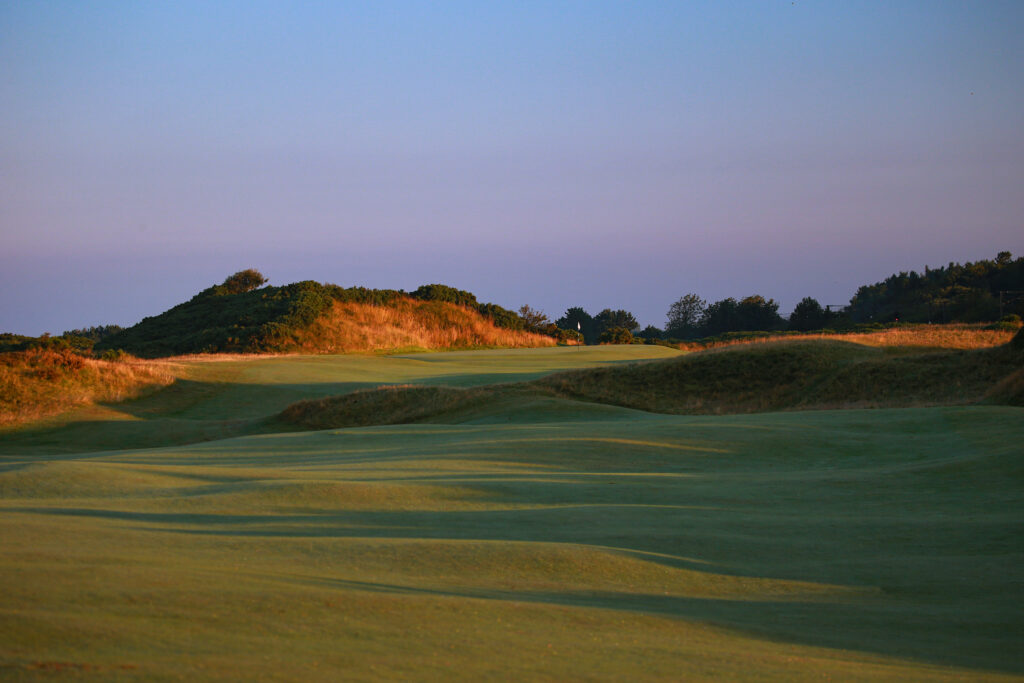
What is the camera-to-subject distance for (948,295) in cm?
7000

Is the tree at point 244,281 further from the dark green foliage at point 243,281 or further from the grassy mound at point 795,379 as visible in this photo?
the grassy mound at point 795,379

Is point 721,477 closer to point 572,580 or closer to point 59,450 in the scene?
point 572,580

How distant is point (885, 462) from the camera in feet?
36.7

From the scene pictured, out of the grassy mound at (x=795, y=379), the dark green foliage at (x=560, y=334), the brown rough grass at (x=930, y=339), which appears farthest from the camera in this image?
the dark green foliage at (x=560, y=334)

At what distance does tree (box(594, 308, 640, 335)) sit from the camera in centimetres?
9225

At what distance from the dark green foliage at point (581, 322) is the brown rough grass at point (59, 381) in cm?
5253

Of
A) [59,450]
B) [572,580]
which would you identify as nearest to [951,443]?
[572,580]

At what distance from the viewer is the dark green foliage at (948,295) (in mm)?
60156

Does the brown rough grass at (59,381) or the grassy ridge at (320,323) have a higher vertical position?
the grassy ridge at (320,323)

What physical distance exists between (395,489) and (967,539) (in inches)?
175

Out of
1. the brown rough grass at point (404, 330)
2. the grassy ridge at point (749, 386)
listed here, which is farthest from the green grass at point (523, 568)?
the brown rough grass at point (404, 330)

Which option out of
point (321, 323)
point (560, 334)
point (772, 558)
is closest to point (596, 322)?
point (560, 334)

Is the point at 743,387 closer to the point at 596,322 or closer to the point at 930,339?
the point at 930,339

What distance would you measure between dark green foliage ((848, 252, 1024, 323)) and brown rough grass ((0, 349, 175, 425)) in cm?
5036
